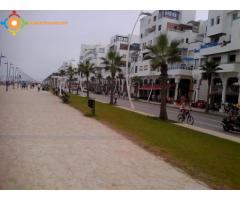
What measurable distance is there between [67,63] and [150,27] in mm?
32415

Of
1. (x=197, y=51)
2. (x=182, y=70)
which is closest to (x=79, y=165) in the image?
(x=197, y=51)

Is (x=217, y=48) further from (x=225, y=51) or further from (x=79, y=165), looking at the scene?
(x=79, y=165)

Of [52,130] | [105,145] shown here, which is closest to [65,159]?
[105,145]

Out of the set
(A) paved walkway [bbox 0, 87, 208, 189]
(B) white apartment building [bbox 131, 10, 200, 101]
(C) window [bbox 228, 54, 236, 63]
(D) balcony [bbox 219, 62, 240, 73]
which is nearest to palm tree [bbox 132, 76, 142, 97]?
(B) white apartment building [bbox 131, 10, 200, 101]

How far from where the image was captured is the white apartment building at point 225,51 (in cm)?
3503

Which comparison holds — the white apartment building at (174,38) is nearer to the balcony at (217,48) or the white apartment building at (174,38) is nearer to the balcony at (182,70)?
the balcony at (182,70)

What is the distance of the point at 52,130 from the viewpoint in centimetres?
1055

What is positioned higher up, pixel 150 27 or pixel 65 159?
pixel 150 27

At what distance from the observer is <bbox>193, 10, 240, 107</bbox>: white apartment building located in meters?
35.0

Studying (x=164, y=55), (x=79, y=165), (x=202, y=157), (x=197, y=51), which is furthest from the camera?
(x=197, y=51)

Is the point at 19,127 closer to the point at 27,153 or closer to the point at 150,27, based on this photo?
the point at 27,153

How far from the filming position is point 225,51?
37.1 meters

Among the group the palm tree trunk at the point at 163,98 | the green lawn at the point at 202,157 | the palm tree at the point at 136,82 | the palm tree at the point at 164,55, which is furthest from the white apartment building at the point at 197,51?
the green lawn at the point at 202,157

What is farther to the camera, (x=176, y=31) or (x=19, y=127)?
(x=176, y=31)
